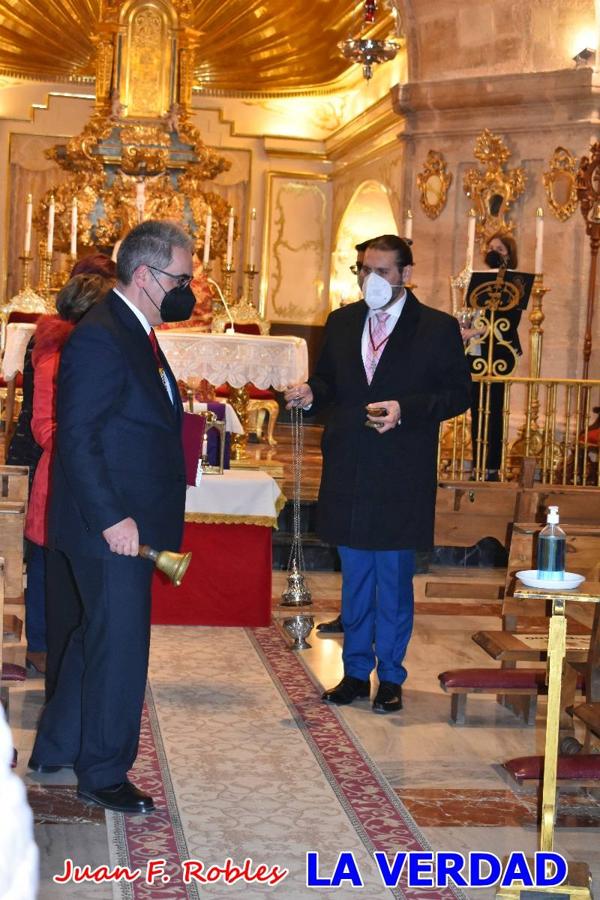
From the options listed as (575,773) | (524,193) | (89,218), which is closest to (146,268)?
(575,773)

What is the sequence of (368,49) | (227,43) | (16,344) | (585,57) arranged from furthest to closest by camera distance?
(227,43) < (585,57) < (368,49) < (16,344)

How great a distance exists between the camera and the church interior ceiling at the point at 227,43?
15328mm

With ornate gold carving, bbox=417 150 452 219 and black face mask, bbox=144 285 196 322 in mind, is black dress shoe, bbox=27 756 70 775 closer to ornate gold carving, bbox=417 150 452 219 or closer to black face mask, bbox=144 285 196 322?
black face mask, bbox=144 285 196 322

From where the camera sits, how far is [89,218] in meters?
13.7

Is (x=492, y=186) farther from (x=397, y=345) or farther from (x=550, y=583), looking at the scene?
(x=550, y=583)

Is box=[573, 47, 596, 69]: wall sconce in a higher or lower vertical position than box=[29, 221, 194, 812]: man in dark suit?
higher

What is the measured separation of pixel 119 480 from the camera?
3.70 m

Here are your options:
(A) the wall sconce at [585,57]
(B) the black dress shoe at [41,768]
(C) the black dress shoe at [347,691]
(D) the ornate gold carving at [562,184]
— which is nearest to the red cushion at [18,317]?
(D) the ornate gold carving at [562,184]

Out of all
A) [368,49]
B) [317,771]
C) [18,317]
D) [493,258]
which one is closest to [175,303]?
[317,771]

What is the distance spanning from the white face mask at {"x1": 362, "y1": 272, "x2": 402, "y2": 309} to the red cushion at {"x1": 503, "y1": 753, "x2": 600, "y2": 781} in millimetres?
1847

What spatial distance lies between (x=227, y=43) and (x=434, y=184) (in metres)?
4.75

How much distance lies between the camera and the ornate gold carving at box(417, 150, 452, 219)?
39.6 feet

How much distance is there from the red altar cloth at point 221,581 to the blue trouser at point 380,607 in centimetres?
130

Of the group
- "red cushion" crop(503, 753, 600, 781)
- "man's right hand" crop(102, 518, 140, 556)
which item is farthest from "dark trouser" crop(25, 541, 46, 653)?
"red cushion" crop(503, 753, 600, 781)
